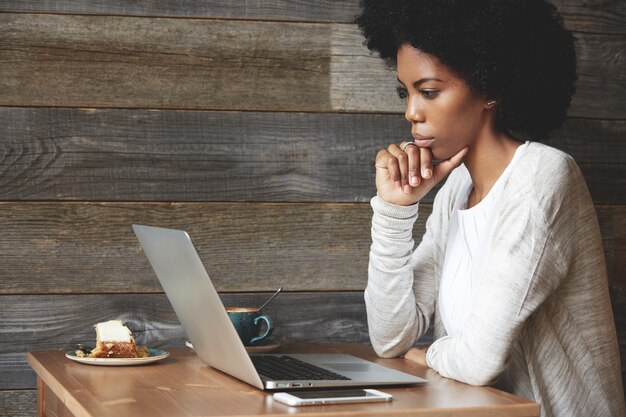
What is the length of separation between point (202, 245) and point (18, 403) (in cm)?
50

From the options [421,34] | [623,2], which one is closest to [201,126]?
[421,34]

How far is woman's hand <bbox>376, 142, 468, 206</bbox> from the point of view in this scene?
5.34ft

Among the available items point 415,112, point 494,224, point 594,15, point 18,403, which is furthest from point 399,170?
point 18,403

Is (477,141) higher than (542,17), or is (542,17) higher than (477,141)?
(542,17)

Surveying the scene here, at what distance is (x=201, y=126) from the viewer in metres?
1.93

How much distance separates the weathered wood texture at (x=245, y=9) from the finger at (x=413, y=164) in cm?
47

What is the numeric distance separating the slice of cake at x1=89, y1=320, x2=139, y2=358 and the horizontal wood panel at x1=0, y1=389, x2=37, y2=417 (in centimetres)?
46

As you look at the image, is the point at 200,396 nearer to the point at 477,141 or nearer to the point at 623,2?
the point at 477,141

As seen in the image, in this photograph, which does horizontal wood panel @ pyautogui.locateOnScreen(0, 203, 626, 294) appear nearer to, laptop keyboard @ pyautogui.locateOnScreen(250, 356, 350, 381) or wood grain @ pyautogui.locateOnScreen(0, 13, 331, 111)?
wood grain @ pyautogui.locateOnScreen(0, 13, 331, 111)

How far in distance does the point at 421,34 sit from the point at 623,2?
768 mm

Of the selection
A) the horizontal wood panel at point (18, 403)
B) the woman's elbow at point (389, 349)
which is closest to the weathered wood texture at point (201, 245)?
the horizontal wood panel at point (18, 403)

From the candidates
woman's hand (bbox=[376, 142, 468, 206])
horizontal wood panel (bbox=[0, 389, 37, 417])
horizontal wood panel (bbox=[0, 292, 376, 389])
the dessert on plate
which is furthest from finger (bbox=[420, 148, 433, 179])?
horizontal wood panel (bbox=[0, 389, 37, 417])

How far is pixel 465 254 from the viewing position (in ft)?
5.44

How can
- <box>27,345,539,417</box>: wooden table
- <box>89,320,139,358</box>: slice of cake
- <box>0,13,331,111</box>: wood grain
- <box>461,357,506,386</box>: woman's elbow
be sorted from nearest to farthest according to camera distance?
<box>27,345,539,417</box>: wooden table
<box>461,357,506,386</box>: woman's elbow
<box>89,320,139,358</box>: slice of cake
<box>0,13,331,111</box>: wood grain
